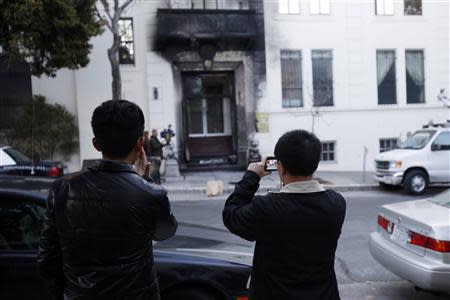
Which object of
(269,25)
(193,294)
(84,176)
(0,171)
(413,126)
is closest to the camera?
(84,176)

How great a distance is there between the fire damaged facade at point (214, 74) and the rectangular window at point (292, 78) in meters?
0.94

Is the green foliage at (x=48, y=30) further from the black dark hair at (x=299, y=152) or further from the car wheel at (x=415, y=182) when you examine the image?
the black dark hair at (x=299, y=152)

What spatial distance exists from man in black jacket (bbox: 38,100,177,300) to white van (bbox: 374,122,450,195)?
12101 millimetres

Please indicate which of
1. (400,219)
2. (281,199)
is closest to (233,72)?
(400,219)

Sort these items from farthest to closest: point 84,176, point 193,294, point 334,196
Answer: point 193,294, point 334,196, point 84,176

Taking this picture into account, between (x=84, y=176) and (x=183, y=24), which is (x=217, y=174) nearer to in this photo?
(x=183, y=24)

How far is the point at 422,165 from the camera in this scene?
13.3 m

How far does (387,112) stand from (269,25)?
5.78 meters

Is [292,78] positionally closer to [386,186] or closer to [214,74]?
[214,74]

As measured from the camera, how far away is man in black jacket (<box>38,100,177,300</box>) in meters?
2.16

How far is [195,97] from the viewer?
1811cm

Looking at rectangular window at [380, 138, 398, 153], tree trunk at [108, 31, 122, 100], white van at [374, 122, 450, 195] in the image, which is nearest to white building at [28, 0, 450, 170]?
rectangular window at [380, 138, 398, 153]

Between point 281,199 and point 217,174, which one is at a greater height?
point 281,199

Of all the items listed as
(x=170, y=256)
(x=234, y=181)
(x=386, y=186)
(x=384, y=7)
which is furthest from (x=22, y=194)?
(x=384, y=7)
